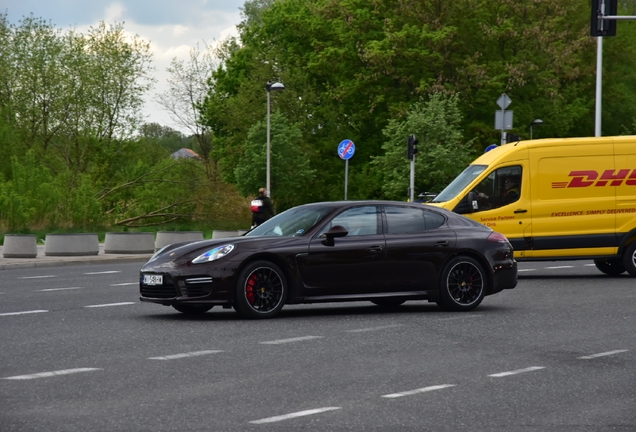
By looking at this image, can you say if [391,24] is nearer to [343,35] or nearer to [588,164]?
[343,35]

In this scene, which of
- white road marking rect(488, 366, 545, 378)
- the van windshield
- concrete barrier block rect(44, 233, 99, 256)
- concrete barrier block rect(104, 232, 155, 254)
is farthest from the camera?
concrete barrier block rect(104, 232, 155, 254)

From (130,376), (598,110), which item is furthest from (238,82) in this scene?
(130,376)

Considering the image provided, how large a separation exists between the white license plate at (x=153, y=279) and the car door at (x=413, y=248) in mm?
2696

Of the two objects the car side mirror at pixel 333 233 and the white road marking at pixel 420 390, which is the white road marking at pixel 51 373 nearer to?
the white road marking at pixel 420 390

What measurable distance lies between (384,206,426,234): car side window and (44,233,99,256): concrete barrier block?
16.0m

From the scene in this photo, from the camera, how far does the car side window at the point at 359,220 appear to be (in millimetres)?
13977

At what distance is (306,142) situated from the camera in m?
58.6

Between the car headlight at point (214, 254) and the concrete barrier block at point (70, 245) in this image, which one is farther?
the concrete barrier block at point (70, 245)

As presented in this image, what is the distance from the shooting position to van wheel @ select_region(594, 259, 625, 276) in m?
21.8

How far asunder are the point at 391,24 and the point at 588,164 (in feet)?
109

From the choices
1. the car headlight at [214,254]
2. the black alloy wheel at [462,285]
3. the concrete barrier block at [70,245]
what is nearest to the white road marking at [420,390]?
the car headlight at [214,254]

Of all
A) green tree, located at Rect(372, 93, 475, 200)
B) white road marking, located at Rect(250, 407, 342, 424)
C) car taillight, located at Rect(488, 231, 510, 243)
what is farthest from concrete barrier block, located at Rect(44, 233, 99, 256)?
white road marking, located at Rect(250, 407, 342, 424)

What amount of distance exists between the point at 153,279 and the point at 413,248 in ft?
10.3

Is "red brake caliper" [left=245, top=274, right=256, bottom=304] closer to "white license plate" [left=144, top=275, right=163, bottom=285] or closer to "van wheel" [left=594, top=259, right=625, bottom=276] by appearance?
"white license plate" [left=144, top=275, right=163, bottom=285]
